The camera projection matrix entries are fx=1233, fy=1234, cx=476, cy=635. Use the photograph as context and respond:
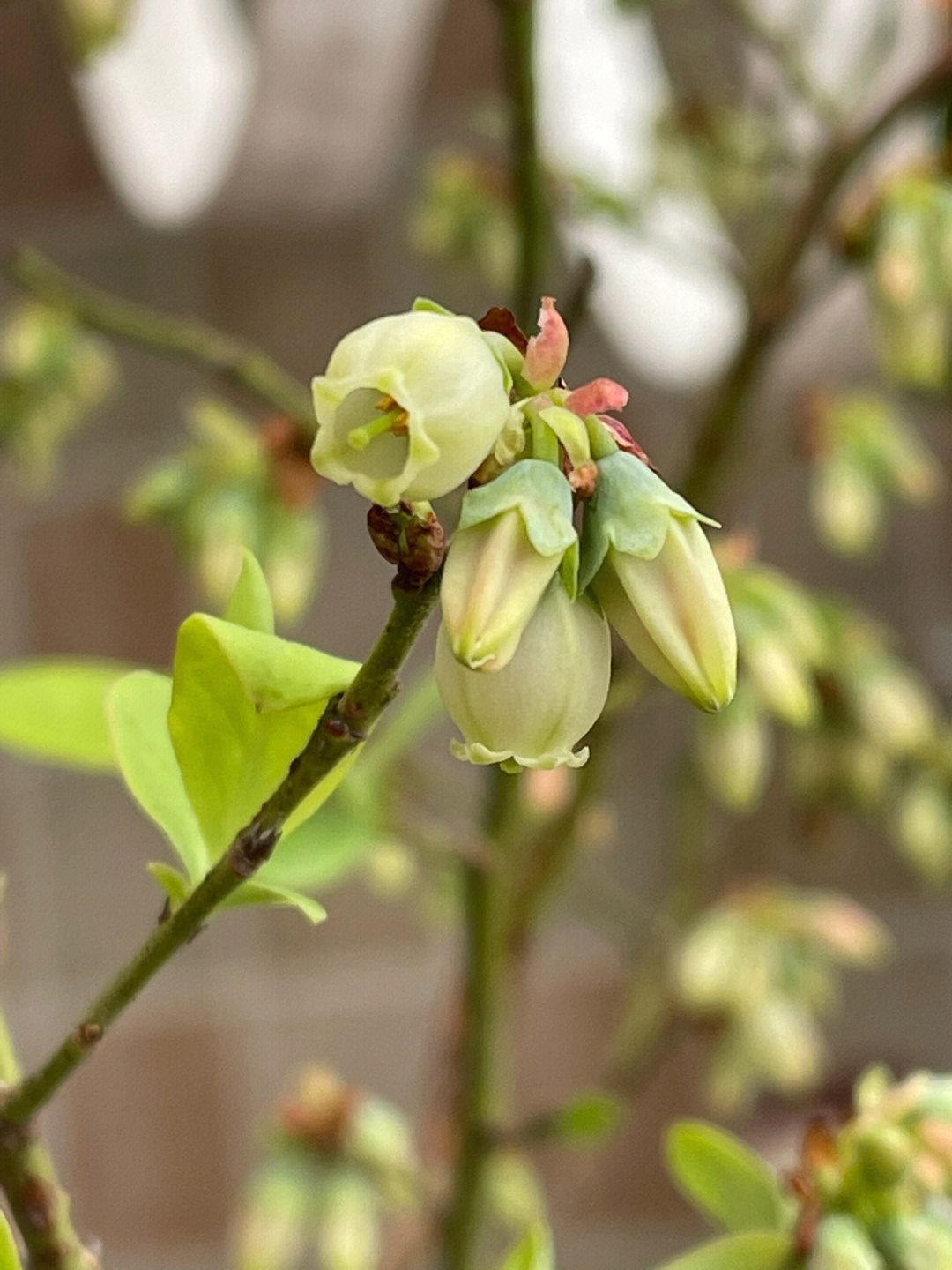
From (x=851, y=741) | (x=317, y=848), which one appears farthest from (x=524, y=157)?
(x=851, y=741)

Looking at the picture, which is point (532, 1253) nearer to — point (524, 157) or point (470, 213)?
point (524, 157)

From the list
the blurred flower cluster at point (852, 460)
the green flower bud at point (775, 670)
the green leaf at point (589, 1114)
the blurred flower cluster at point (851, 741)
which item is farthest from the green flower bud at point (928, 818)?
the green leaf at point (589, 1114)

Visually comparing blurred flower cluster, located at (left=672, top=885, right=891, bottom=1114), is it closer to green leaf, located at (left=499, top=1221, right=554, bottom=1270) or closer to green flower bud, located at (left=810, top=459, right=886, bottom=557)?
green flower bud, located at (left=810, top=459, right=886, bottom=557)

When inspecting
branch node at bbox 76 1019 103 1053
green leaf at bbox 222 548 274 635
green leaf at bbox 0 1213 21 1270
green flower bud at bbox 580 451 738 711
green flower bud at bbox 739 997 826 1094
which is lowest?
green flower bud at bbox 739 997 826 1094

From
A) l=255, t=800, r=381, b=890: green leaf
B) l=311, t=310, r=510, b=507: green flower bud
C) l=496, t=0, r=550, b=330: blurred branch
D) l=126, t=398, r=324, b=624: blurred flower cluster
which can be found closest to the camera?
l=311, t=310, r=510, b=507: green flower bud

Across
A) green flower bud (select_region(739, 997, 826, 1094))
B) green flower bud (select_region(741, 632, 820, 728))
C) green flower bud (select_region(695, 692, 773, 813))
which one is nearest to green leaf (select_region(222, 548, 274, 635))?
green flower bud (select_region(741, 632, 820, 728))

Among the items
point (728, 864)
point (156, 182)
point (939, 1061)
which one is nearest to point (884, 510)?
point (728, 864)

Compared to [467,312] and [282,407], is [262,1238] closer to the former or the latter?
[282,407]
